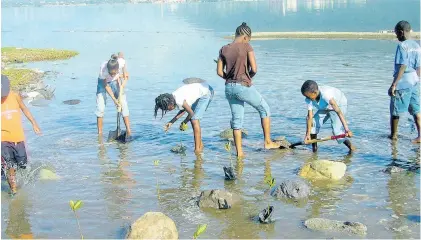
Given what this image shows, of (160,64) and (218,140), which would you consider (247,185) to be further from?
(160,64)

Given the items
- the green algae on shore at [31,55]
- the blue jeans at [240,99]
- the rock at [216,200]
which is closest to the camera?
the rock at [216,200]

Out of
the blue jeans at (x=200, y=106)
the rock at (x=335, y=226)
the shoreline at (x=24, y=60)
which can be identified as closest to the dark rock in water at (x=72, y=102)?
the shoreline at (x=24, y=60)

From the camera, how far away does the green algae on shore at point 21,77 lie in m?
18.2

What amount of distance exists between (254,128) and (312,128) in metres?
2.55

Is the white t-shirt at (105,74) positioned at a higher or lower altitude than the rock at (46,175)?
higher

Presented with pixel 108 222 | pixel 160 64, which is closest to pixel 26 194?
pixel 108 222

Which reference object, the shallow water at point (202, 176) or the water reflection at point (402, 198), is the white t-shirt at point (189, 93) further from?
the water reflection at point (402, 198)

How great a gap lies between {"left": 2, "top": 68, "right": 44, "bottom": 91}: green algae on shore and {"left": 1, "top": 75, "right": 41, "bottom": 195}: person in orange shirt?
1082 cm

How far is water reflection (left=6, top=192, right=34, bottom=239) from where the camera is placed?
19.7 ft

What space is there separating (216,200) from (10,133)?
2.78 meters

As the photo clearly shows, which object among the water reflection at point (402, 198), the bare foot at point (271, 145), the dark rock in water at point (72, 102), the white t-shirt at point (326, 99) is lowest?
the water reflection at point (402, 198)

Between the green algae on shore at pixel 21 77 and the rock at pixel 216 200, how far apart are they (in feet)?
40.3

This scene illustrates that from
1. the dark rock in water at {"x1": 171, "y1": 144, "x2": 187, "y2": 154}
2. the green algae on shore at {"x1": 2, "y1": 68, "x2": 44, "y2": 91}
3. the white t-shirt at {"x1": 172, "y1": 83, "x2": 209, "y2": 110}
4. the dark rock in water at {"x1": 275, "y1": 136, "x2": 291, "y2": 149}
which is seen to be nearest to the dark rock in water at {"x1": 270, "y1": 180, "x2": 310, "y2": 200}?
the dark rock in water at {"x1": 275, "y1": 136, "x2": 291, "y2": 149}

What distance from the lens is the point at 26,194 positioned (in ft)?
24.0
